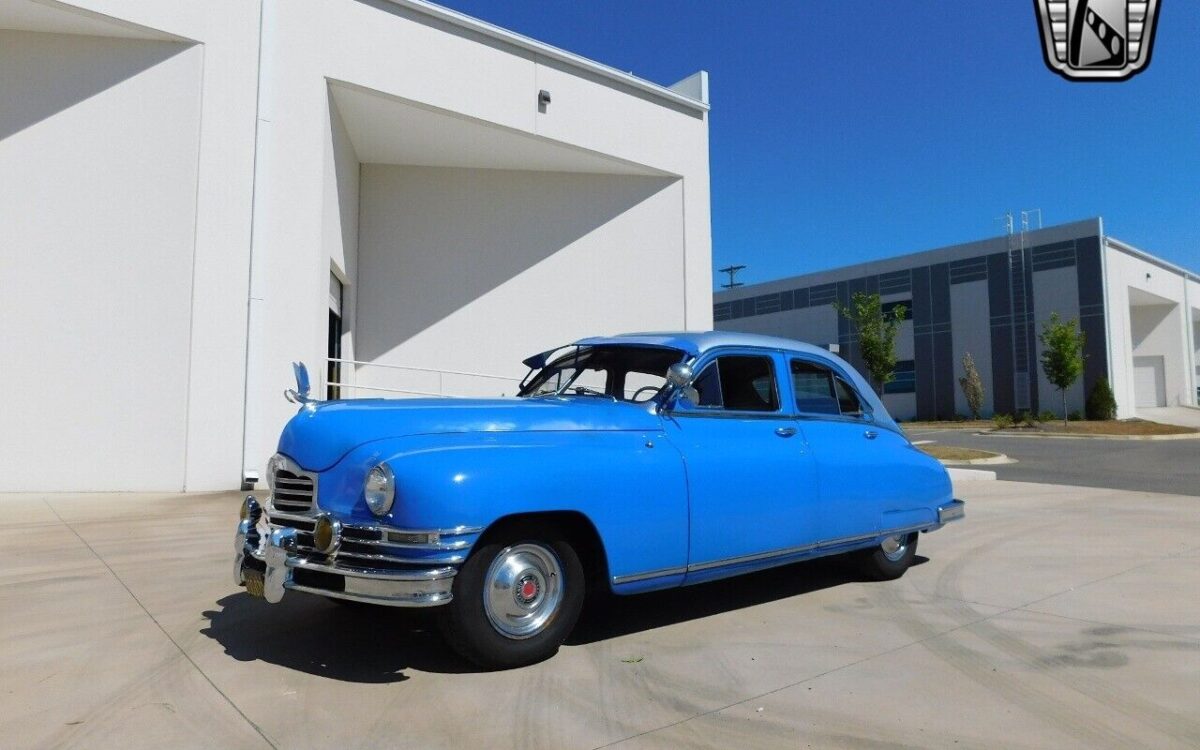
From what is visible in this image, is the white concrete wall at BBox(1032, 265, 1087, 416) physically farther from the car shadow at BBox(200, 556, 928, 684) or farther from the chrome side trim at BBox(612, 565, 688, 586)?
the chrome side trim at BBox(612, 565, 688, 586)

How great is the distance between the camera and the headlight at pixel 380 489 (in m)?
3.40

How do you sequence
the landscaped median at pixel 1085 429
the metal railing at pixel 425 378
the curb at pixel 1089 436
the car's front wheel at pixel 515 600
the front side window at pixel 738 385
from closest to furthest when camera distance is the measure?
the car's front wheel at pixel 515 600, the front side window at pixel 738 385, the metal railing at pixel 425 378, the curb at pixel 1089 436, the landscaped median at pixel 1085 429

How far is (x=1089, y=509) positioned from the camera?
976 centimetres

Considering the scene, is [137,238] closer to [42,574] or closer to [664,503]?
[42,574]

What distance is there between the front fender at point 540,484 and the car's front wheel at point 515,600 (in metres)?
0.19

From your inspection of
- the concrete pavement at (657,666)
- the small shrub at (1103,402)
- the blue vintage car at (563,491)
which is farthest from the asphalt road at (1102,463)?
the blue vintage car at (563,491)

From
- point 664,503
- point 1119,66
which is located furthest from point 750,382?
point 1119,66

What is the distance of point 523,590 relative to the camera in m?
3.71

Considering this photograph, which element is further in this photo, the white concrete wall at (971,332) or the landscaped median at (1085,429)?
the white concrete wall at (971,332)

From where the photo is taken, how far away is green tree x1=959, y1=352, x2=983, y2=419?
36.4m

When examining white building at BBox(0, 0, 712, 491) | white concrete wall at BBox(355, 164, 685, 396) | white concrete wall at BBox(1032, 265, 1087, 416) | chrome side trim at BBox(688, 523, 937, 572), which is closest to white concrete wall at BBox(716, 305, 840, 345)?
white concrete wall at BBox(1032, 265, 1087, 416)

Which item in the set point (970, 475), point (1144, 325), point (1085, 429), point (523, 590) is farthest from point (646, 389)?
point (1144, 325)

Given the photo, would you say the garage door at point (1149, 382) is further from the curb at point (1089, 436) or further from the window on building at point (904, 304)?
the curb at point (1089, 436)

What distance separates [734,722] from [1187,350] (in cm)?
4867
